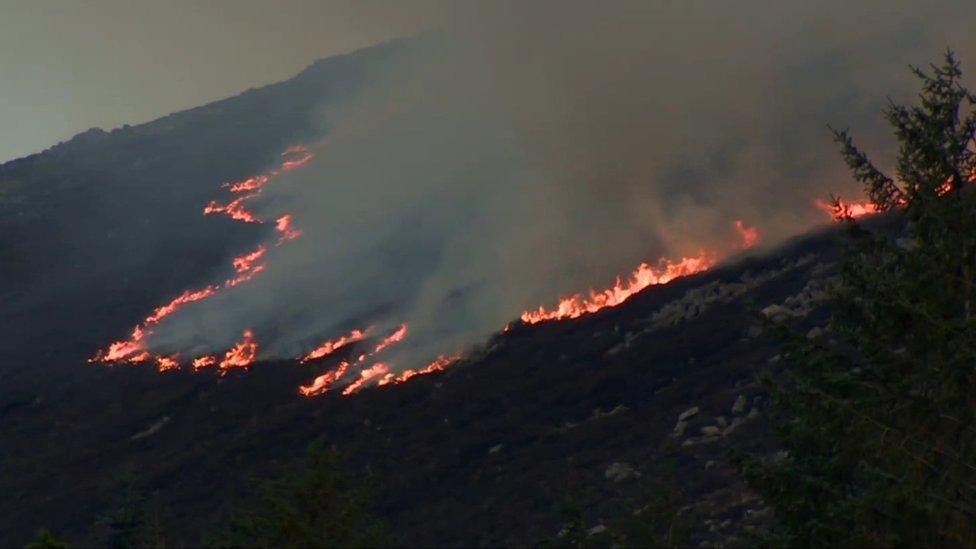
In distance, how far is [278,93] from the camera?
131m

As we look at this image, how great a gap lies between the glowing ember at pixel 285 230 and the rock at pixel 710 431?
5262 cm

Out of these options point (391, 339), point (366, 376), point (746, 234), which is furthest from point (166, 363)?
point (746, 234)

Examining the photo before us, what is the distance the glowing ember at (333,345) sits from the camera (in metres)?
64.8

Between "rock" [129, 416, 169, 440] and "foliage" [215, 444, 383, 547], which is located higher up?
"rock" [129, 416, 169, 440]

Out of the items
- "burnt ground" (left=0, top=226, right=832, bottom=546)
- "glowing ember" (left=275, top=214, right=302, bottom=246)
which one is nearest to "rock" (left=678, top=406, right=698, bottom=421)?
"burnt ground" (left=0, top=226, right=832, bottom=546)

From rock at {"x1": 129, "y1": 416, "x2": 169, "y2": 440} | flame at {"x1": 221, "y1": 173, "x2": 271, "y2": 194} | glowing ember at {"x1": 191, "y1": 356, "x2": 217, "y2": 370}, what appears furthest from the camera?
flame at {"x1": 221, "y1": 173, "x2": 271, "y2": 194}

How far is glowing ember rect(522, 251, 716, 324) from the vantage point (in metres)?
63.0

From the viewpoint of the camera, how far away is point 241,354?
68.0 metres

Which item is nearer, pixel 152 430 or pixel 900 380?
pixel 900 380

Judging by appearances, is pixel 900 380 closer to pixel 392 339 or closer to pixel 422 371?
pixel 422 371

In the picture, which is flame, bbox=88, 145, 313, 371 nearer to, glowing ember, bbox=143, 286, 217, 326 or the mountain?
glowing ember, bbox=143, 286, 217, 326

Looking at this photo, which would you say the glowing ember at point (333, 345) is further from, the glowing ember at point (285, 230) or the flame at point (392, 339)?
the glowing ember at point (285, 230)

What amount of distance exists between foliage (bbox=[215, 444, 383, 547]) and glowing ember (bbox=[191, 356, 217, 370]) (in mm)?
52438

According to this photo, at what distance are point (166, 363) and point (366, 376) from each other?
14176mm
